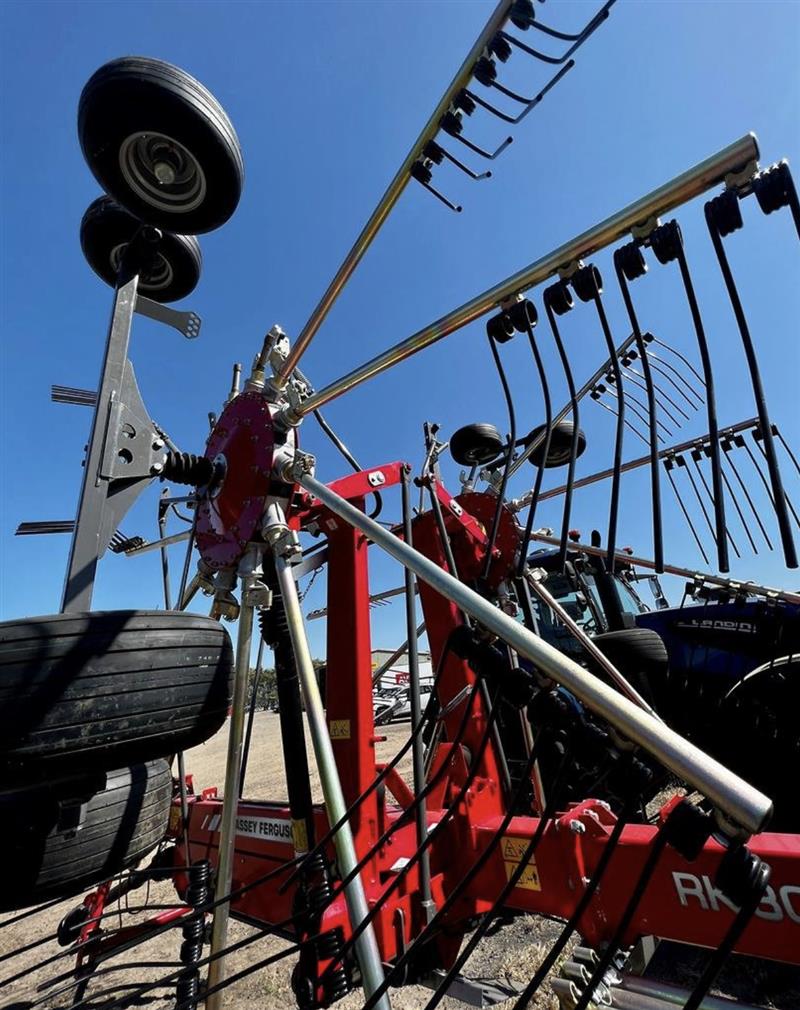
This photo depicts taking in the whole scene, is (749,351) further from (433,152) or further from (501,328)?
(433,152)

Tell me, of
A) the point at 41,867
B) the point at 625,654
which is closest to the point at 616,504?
the point at 625,654

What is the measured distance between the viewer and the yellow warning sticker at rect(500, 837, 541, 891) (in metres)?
2.02

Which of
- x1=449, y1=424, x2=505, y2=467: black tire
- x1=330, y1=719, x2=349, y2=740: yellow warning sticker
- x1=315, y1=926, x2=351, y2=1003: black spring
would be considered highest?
x1=449, y1=424, x2=505, y2=467: black tire

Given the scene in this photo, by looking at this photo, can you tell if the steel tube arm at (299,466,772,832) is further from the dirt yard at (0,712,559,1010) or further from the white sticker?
the dirt yard at (0,712,559,1010)

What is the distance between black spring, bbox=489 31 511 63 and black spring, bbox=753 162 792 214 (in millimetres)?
776

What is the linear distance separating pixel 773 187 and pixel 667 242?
23cm

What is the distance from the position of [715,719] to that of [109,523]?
3.81 meters

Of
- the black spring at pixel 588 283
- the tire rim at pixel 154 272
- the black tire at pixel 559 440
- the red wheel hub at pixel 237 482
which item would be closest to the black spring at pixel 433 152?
the black spring at pixel 588 283

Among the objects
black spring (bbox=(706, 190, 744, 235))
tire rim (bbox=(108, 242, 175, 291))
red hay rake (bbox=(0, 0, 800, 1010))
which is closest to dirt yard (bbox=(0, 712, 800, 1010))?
red hay rake (bbox=(0, 0, 800, 1010))

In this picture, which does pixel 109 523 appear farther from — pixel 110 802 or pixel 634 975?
pixel 634 975

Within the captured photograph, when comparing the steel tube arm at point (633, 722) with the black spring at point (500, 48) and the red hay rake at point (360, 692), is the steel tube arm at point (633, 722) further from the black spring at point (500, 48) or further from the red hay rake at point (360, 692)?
the black spring at point (500, 48)

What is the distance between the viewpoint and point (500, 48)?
1458mm

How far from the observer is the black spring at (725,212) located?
1225mm

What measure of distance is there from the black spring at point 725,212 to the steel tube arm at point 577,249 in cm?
5
